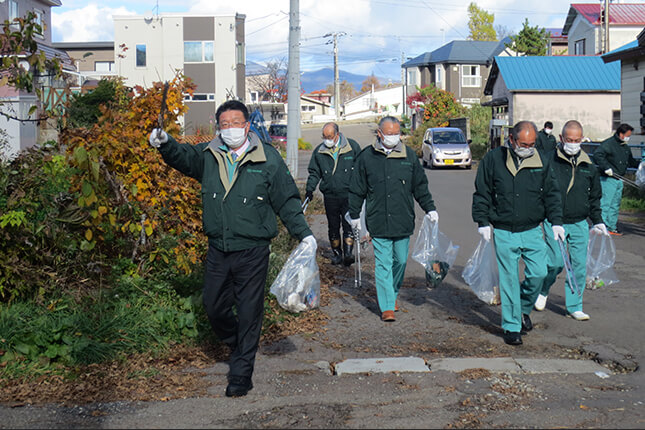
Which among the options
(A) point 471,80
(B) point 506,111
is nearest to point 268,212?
(B) point 506,111

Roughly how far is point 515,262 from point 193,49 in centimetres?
4697

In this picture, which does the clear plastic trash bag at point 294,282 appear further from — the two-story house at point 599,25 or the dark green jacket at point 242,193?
the two-story house at point 599,25

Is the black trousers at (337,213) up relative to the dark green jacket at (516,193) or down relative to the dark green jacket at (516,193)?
down

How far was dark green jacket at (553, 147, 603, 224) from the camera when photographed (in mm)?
7508

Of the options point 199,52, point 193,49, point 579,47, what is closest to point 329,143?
point 579,47

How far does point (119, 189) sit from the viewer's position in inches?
273

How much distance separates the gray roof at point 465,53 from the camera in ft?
215

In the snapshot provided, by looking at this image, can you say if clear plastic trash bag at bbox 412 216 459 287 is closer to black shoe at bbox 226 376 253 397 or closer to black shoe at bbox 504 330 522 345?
black shoe at bbox 504 330 522 345

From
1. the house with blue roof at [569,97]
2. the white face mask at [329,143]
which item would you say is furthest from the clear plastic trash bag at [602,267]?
the house with blue roof at [569,97]

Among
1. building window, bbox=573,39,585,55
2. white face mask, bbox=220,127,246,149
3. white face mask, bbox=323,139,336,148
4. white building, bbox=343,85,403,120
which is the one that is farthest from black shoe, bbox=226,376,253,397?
white building, bbox=343,85,403,120

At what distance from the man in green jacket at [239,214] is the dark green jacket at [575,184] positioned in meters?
3.18

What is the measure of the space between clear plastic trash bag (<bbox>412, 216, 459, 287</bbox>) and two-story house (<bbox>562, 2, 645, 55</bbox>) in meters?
34.9

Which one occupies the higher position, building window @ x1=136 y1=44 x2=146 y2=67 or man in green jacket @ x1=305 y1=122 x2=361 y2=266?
building window @ x1=136 y1=44 x2=146 y2=67

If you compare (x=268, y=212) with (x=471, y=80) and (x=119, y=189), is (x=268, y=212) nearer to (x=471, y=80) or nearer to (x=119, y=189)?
(x=119, y=189)
